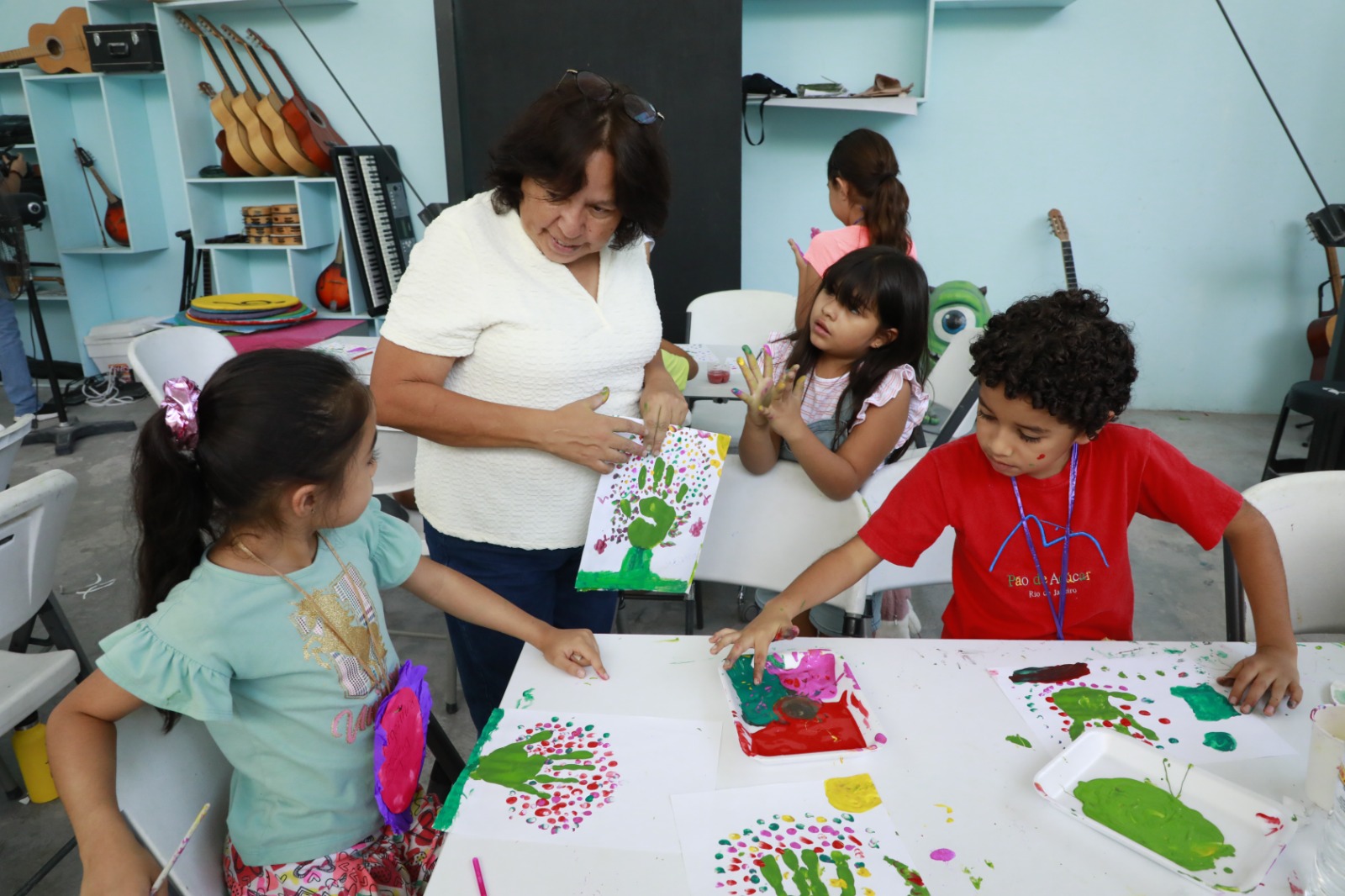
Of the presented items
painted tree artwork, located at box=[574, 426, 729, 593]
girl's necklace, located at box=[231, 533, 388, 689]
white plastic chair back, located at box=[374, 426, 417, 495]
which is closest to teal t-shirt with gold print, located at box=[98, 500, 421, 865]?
girl's necklace, located at box=[231, 533, 388, 689]

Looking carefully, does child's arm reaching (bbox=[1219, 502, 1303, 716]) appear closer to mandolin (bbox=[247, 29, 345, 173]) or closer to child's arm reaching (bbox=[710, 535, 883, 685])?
child's arm reaching (bbox=[710, 535, 883, 685])

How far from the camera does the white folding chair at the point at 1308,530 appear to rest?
5.15 ft

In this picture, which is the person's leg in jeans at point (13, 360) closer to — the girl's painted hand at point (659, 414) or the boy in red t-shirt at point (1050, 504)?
the girl's painted hand at point (659, 414)

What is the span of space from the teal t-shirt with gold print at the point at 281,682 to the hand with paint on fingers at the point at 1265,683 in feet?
3.67

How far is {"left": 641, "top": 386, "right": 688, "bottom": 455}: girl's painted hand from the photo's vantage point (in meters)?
1.48

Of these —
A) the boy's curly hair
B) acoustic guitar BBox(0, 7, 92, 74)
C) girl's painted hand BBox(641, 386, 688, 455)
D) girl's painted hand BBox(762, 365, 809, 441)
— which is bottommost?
girl's painted hand BBox(762, 365, 809, 441)

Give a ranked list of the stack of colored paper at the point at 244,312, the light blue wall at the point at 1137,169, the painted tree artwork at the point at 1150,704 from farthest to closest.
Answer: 1. the light blue wall at the point at 1137,169
2. the stack of colored paper at the point at 244,312
3. the painted tree artwork at the point at 1150,704

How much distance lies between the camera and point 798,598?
4.29 feet

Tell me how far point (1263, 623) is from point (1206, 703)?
205 mm

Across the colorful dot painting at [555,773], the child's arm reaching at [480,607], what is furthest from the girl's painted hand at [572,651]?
the colorful dot painting at [555,773]

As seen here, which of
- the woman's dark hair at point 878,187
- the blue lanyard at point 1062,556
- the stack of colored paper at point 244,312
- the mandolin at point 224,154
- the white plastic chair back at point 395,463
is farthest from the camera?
the mandolin at point 224,154

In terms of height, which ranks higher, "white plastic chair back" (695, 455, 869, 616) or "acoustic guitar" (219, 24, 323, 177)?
"acoustic guitar" (219, 24, 323, 177)

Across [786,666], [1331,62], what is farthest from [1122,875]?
[1331,62]

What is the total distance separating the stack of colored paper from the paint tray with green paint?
151 inches
